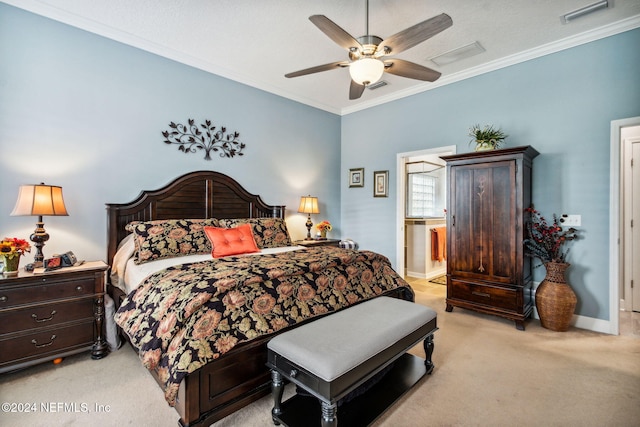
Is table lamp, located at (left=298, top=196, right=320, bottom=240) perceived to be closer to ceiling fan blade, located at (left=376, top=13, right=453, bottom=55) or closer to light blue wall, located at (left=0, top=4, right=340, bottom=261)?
light blue wall, located at (left=0, top=4, right=340, bottom=261)

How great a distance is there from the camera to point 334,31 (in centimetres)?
217

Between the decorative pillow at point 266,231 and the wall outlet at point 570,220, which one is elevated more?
the wall outlet at point 570,220

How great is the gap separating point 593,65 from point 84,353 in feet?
18.1

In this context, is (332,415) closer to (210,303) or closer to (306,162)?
(210,303)

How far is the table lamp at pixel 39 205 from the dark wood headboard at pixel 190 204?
22.3 inches

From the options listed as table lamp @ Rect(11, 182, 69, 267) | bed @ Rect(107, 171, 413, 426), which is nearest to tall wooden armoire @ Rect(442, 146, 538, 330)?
bed @ Rect(107, 171, 413, 426)

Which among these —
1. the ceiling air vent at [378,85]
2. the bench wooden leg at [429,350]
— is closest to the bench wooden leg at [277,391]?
the bench wooden leg at [429,350]

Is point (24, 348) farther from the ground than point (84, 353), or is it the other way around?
point (24, 348)

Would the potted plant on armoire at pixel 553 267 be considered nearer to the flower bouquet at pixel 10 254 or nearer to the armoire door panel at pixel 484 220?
the armoire door panel at pixel 484 220

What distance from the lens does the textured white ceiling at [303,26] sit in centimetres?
269

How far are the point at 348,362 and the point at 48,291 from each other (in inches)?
94.0

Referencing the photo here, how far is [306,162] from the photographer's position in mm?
5027

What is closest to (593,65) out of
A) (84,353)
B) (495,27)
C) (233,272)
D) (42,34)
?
(495,27)

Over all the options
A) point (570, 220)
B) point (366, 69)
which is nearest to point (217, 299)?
point (366, 69)
